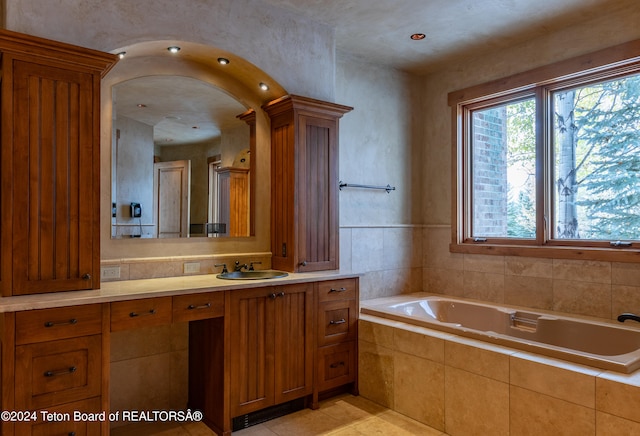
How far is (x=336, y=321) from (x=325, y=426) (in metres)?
0.67

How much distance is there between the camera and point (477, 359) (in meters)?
2.37

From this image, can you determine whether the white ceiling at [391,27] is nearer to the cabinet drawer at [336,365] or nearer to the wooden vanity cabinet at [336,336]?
the wooden vanity cabinet at [336,336]

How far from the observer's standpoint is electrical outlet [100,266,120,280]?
8.32 feet

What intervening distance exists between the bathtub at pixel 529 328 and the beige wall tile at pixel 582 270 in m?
0.31

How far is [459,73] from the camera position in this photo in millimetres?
3982

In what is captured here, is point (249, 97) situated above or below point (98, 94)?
above

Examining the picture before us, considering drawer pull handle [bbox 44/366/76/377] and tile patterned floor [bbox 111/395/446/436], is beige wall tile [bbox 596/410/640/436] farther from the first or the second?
drawer pull handle [bbox 44/366/76/377]

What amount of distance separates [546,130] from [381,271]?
180 cm

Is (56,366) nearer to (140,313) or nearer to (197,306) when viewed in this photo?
(140,313)

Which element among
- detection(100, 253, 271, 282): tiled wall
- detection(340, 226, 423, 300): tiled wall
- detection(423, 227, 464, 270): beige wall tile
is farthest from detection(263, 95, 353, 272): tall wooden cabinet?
detection(423, 227, 464, 270): beige wall tile

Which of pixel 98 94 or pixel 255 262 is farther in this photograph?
pixel 255 262

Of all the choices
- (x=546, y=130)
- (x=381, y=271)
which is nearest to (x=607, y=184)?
(x=546, y=130)

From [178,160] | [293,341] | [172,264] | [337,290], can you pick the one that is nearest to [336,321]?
[337,290]

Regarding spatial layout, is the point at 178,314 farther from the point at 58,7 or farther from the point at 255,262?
the point at 58,7
